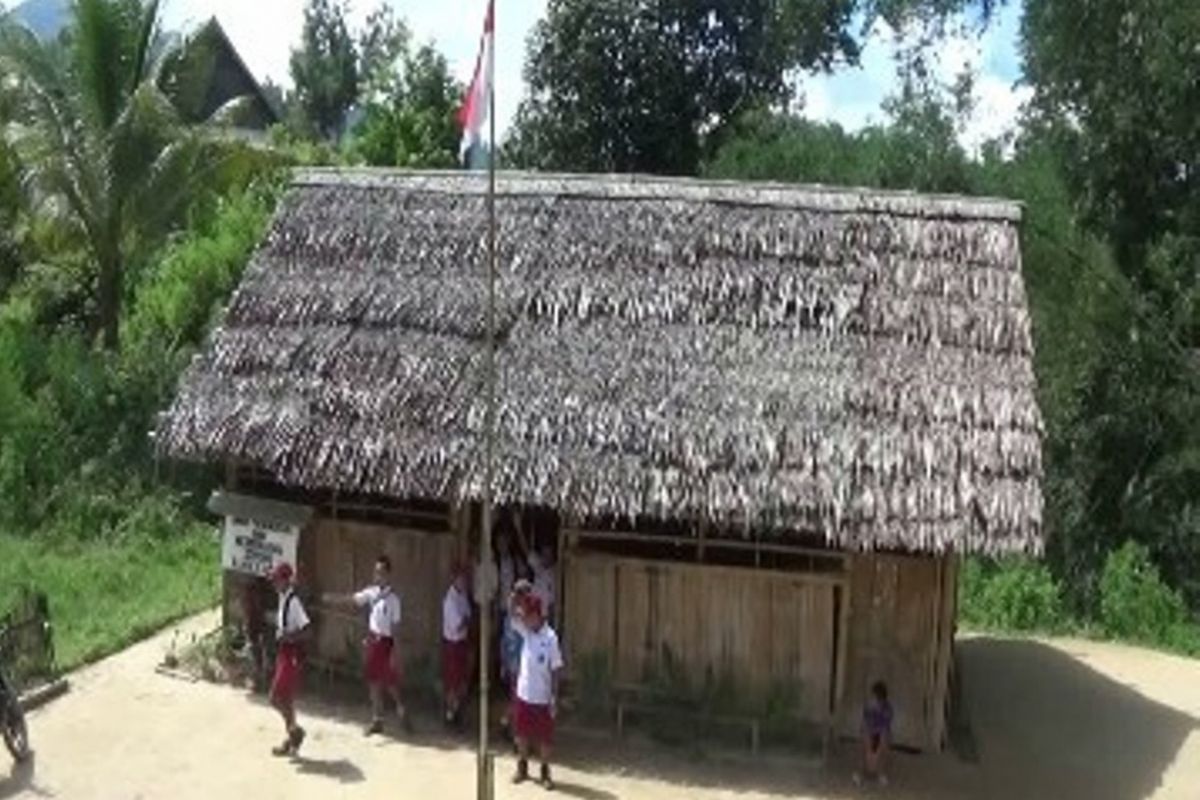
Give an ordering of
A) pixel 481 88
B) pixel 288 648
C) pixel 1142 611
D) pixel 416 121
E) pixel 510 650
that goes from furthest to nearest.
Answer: pixel 416 121 < pixel 1142 611 < pixel 510 650 < pixel 288 648 < pixel 481 88

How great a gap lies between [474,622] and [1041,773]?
4331 millimetres

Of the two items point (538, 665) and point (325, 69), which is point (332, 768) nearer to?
point (538, 665)

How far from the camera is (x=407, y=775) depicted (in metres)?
12.1

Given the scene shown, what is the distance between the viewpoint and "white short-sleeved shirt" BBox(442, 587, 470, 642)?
1270 centimetres

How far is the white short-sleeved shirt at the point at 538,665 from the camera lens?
38.2 feet

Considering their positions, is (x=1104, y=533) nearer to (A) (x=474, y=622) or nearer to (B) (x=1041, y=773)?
(B) (x=1041, y=773)

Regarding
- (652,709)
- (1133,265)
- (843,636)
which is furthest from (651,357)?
(1133,265)

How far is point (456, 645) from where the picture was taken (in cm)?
1273

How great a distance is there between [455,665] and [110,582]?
5619 millimetres

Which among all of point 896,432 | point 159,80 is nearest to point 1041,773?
point 896,432

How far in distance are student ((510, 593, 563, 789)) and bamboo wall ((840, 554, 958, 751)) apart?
231 cm

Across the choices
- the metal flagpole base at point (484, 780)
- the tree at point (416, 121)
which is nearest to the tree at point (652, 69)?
the tree at point (416, 121)

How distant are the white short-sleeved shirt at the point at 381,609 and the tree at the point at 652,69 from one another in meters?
19.4

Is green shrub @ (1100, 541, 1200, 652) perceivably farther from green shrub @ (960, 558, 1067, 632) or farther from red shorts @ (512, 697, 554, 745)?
red shorts @ (512, 697, 554, 745)
